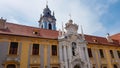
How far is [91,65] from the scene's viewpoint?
2112cm

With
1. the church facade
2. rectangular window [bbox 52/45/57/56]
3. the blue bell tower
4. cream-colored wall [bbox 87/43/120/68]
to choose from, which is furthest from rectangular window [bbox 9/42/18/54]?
the blue bell tower

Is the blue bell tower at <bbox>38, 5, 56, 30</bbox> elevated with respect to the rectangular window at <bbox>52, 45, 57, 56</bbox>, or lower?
elevated

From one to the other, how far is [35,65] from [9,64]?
338 centimetres

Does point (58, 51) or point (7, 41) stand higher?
point (7, 41)

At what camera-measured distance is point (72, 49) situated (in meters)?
21.1

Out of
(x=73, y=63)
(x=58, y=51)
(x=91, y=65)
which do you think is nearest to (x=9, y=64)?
(x=58, y=51)

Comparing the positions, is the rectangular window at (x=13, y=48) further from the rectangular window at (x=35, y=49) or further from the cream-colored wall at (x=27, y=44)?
the rectangular window at (x=35, y=49)

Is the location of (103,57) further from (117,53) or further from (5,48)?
(5,48)

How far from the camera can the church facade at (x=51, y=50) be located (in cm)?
1689

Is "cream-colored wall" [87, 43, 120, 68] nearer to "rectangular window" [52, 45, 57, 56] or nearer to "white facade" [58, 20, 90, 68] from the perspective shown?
"white facade" [58, 20, 90, 68]

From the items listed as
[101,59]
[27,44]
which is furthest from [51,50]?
[101,59]

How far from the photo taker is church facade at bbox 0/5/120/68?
55.4 feet

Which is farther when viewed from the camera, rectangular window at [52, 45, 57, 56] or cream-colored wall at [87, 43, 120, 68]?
cream-colored wall at [87, 43, 120, 68]

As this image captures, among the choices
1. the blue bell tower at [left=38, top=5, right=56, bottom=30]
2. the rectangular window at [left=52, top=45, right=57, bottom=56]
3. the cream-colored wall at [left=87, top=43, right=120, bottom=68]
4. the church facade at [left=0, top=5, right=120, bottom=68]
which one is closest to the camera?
the church facade at [left=0, top=5, right=120, bottom=68]
